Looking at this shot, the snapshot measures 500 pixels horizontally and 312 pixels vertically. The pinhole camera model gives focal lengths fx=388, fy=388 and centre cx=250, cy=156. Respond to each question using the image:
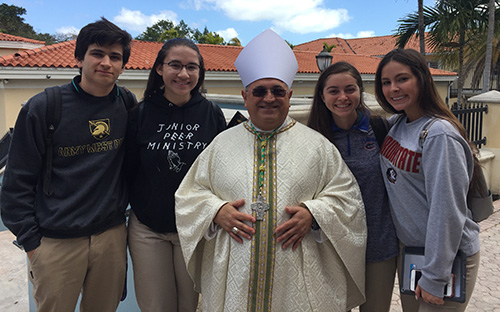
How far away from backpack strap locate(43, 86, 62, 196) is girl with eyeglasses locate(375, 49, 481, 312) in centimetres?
160

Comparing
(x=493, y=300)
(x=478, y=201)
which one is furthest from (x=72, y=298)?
(x=493, y=300)

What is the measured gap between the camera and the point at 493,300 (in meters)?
3.12

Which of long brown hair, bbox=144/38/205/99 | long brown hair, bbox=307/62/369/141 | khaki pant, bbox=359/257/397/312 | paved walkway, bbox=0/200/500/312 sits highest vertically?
long brown hair, bbox=144/38/205/99

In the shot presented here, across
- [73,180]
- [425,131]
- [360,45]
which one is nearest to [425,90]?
[425,131]

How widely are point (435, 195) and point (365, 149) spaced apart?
0.48 meters

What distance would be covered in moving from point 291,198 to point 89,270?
45.2 inches

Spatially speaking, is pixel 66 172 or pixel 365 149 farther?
pixel 365 149

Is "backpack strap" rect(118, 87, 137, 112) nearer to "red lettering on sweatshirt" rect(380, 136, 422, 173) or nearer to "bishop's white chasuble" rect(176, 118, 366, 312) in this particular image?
"bishop's white chasuble" rect(176, 118, 366, 312)

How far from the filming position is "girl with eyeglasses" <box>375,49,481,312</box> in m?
1.62

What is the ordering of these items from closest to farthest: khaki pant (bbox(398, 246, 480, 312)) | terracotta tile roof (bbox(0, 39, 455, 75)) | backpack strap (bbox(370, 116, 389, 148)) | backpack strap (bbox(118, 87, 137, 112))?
khaki pant (bbox(398, 246, 480, 312)), backpack strap (bbox(370, 116, 389, 148)), backpack strap (bbox(118, 87, 137, 112)), terracotta tile roof (bbox(0, 39, 455, 75))

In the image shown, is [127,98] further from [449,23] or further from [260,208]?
[449,23]

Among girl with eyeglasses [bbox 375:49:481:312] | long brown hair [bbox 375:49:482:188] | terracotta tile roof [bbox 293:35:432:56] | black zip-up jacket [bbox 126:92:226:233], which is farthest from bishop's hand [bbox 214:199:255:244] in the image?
terracotta tile roof [bbox 293:35:432:56]

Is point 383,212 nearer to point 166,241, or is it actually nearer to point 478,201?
point 478,201

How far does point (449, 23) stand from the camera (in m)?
16.3
